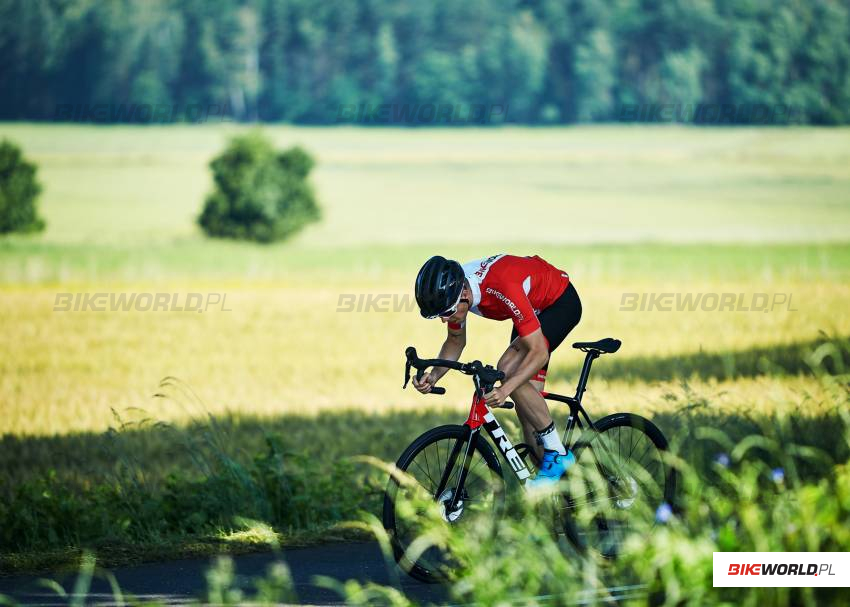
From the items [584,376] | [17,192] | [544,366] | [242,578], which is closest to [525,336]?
[544,366]

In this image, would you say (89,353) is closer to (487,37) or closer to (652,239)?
(652,239)

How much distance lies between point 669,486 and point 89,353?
20.0 meters

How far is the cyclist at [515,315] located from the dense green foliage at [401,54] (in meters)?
67.1

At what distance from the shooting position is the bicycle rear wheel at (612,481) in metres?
8.29

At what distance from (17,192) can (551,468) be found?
174ft

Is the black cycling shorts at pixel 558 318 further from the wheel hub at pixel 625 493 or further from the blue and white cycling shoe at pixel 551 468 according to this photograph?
the wheel hub at pixel 625 493

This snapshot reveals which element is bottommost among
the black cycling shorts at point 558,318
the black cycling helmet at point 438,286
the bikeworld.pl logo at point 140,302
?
the bikeworld.pl logo at point 140,302

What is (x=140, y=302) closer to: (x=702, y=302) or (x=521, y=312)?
(x=702, y=302)

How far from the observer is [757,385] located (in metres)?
15.8

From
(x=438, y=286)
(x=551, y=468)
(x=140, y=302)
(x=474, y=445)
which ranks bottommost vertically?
(x=140, y=302)

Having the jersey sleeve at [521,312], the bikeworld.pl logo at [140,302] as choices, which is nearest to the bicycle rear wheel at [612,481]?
the jersey sleeve at [521,312]

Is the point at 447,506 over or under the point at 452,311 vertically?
under

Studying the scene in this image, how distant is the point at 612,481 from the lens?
8641 mm

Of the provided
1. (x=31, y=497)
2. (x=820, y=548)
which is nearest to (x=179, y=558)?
(x=31, y=497)
